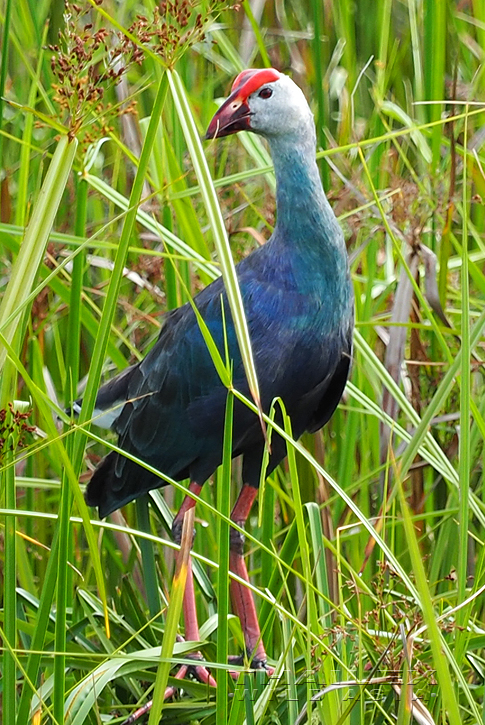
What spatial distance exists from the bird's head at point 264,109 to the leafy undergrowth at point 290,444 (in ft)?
0.29

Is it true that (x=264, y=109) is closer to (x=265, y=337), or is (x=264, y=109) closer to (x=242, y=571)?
(x=265, y=337)

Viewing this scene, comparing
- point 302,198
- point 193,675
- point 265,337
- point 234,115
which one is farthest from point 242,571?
point 234,115

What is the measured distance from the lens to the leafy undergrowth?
84cm

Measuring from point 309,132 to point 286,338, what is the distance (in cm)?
31

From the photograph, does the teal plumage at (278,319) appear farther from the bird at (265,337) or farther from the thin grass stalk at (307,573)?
the thin grass stalk at (307,573)

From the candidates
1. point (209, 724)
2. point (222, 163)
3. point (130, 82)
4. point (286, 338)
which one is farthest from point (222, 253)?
point (130, 82)

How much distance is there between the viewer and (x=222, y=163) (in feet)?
6.20

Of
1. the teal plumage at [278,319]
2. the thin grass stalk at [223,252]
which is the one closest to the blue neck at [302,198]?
the teal plumage at [278,319]

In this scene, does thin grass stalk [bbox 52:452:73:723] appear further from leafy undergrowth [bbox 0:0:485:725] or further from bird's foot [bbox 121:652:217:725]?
bird's foot [bbox 121:652:217:725]

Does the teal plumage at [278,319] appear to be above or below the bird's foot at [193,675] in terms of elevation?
above

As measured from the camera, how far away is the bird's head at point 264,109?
1.35 m

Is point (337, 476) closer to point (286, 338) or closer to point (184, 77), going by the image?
point (286, 338)

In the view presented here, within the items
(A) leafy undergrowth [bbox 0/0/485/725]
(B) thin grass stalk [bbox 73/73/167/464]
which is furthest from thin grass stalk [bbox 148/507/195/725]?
(B) thin grass stalk [bbox 73/73/167/464]

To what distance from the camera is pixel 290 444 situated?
0.86 meters
